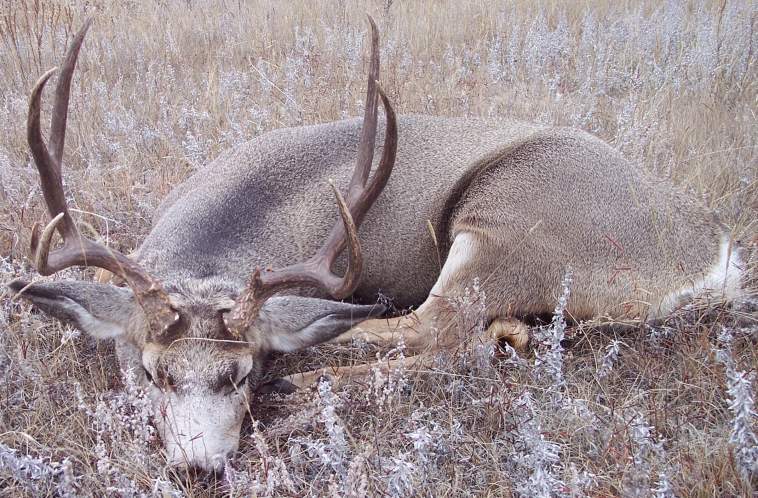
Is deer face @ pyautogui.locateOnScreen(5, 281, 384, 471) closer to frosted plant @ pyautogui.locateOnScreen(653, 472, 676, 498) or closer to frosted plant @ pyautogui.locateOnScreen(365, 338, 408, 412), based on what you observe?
frosted plant @ pyautogui.locateOnScreen(365, 338, 408, 412)

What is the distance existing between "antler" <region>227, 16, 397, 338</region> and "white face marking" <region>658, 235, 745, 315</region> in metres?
1.81

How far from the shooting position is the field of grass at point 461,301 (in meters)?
2.66

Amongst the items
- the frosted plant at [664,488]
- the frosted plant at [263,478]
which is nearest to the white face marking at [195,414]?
the frosted plant at [263,478]

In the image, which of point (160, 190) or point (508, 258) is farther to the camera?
point (160, 190)

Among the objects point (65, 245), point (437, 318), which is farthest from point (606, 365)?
point (65, 245)

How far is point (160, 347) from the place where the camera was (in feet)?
9.65

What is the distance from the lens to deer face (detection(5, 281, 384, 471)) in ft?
9.21

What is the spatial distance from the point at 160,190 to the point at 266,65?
2894 mm

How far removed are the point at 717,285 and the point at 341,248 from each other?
217cm

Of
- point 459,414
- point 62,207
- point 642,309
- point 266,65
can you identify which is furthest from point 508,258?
point 266,65

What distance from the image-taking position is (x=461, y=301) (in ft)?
11.9

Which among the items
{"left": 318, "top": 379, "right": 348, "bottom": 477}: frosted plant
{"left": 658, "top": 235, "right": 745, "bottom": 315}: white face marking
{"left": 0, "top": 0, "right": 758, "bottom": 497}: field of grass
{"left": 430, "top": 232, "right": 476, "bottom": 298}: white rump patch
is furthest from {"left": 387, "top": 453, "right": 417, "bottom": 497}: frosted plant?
{"left": 658, "top": 235, "right": 745, "bottom": 315}: white face marking

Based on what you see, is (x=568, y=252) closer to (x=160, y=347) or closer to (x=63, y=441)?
(x=160, y=347)

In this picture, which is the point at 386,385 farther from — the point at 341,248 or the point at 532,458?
the point at 532,458
